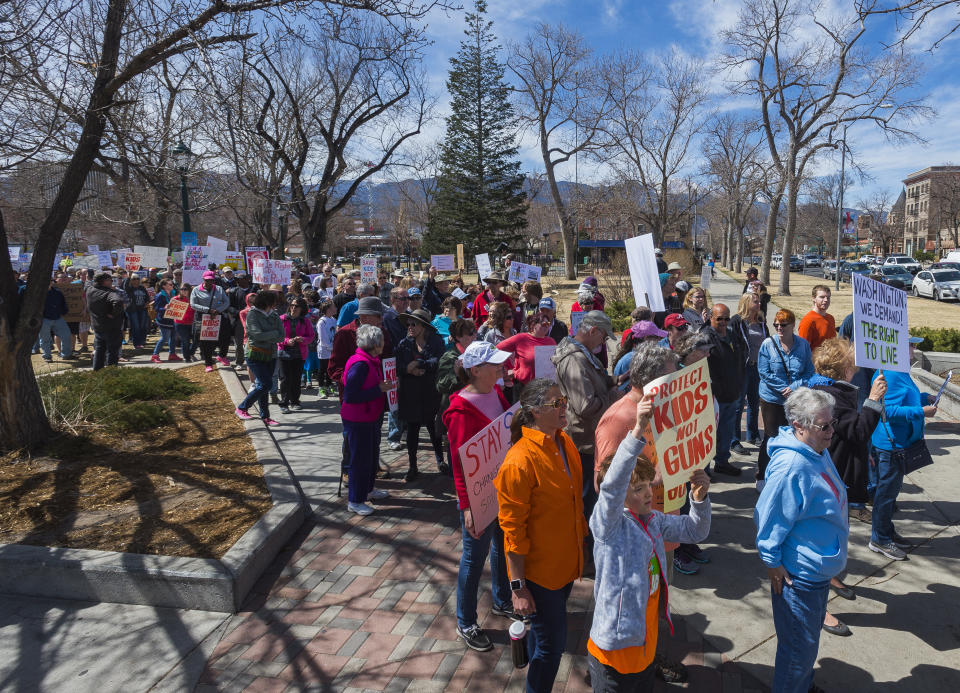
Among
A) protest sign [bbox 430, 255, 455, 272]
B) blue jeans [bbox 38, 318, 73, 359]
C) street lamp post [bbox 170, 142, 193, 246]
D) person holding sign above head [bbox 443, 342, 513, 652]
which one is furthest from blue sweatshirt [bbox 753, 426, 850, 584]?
blue jeans [bbox 38, 318, 73, 359]

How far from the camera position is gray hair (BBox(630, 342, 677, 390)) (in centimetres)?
345

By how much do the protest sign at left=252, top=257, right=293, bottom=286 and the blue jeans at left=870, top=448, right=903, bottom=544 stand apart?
1106 centimetres

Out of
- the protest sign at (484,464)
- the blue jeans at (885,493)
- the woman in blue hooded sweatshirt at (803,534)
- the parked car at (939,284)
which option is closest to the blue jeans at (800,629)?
the woman in blue hooded sweatshirt at (803,534)

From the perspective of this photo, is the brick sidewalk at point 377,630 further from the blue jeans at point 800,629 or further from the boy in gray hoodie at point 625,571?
the boy in gray hoodie at point 625,571

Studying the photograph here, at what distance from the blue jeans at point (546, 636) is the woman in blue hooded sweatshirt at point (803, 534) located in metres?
1.03

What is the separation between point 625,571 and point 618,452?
0.51 metres

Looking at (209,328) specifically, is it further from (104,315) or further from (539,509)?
(539,509)

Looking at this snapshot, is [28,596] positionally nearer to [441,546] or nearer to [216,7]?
[441,546]

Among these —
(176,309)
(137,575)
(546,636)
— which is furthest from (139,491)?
(176,309)

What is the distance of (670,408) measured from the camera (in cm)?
293

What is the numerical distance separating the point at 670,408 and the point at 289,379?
743 centimetres

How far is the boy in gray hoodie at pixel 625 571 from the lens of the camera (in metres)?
2.49

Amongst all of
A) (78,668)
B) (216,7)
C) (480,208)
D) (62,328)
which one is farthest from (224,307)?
(480,208)

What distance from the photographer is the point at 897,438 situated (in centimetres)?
445
